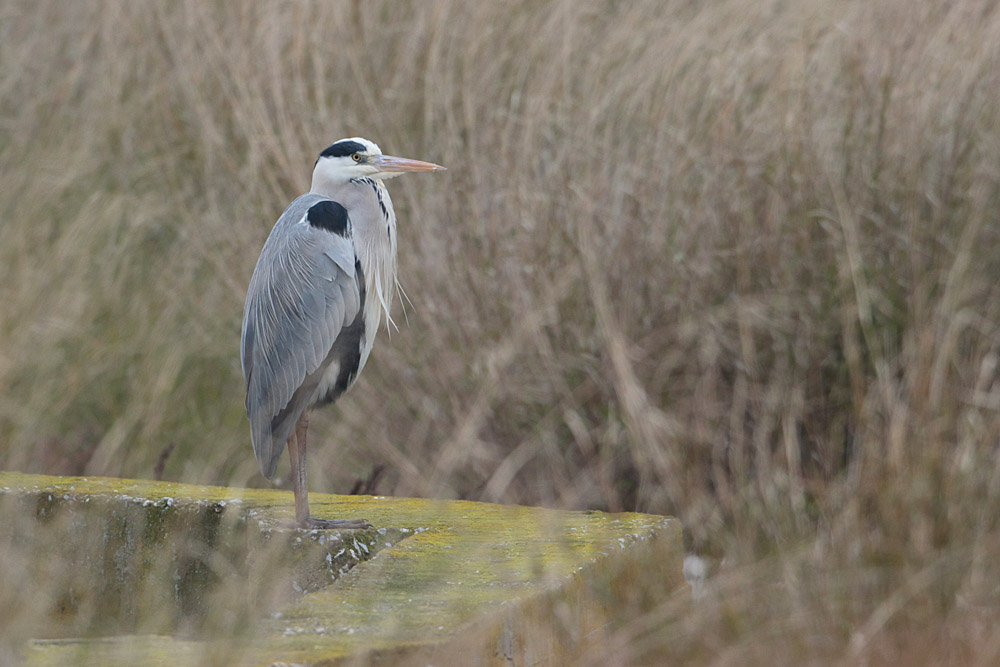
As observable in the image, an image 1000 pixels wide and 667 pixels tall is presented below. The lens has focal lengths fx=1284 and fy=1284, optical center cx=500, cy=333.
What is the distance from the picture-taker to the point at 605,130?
4211mm

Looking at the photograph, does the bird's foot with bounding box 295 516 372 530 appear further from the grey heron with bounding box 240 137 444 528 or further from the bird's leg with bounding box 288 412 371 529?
the grey heron with bounding box 240 137 444 528

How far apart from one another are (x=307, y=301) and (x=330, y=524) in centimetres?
63

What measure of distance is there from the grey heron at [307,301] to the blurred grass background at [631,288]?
0.42m

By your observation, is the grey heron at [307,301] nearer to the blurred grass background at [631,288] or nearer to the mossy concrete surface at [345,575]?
the mossy concrete surface at [345,575]

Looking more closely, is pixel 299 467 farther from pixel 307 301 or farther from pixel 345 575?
pixel 345 575

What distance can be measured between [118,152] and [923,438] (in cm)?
381

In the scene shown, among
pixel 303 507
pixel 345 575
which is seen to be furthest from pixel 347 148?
pixel 345 575

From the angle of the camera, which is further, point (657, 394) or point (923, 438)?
point (657, 394)

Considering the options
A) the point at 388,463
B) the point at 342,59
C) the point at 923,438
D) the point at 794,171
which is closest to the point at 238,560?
the point at 388,463

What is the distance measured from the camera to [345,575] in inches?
103

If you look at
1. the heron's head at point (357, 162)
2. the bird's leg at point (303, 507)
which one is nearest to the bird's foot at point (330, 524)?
the bird's leg at point (303, 507)

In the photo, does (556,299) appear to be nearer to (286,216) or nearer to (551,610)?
(286,216)

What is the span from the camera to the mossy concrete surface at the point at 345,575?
2.18 meters

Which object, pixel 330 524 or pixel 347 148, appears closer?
pixel 330 524
